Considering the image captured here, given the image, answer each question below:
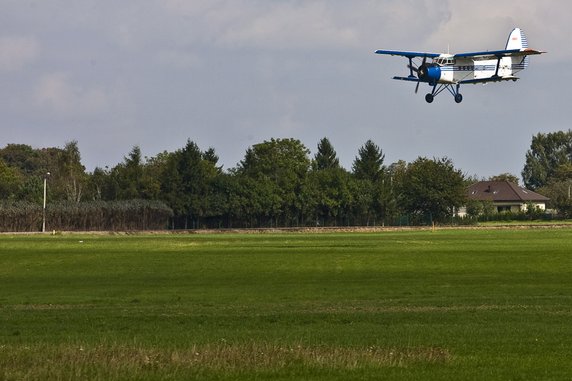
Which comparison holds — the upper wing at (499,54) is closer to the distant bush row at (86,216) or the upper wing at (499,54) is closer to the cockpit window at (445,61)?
the cockpit window at (445,61)

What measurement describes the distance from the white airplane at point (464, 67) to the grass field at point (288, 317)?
17567 mm

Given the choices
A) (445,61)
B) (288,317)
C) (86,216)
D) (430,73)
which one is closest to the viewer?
(288,317)

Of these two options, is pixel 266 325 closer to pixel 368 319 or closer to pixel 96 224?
pixel 368 319

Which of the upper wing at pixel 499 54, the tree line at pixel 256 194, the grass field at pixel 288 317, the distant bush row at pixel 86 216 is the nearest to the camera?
the grass field at pixel 288 317

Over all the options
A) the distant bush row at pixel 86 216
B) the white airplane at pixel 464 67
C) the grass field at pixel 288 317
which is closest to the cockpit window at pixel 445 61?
the white airplane at pixel 464 67

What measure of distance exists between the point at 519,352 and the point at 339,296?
19.0 metres

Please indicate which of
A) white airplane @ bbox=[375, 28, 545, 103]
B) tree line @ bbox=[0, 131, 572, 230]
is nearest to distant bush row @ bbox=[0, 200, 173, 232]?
tree line @ bbox=[0, 131, 572, 230]

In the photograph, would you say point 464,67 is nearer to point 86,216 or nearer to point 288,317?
point 288,317

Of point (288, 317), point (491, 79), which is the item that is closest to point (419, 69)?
point (491, 79)

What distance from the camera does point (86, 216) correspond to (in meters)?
153

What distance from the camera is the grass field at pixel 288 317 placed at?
67.2 feet

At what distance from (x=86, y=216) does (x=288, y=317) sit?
124 meters

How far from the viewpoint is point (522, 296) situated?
134ft

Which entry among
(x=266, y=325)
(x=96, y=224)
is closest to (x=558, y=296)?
(x=266, y=325)
